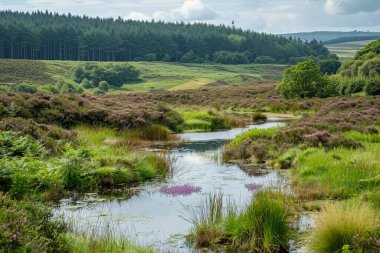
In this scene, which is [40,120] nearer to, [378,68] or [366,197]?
[366,197]

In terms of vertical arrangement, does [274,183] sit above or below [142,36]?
below

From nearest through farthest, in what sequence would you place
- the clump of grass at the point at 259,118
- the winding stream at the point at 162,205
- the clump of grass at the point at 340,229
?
the clump of grass at the point at 340,229 → the winding stream at the point at 162,205 → the clump of grass at the point at 259,118

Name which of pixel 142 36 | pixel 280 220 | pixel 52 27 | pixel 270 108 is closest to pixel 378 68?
pixel 270 108

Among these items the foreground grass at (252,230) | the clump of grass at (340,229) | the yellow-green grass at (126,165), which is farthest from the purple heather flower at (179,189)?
the clump of grass at (340,229)

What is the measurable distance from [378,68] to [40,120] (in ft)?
135

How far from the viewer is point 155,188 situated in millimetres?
16156

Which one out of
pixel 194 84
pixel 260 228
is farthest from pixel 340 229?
pixel 194 84

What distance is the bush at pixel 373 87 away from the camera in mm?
46469

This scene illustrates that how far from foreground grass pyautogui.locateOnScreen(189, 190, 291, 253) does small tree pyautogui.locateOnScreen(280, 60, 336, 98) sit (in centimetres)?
4885

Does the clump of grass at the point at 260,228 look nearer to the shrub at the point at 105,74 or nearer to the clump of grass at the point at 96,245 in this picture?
the clump of grass at the point at 96,245

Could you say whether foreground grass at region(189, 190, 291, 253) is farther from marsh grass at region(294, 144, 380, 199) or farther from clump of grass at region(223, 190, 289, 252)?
marsh grass at region(294, 144, 380, 199)

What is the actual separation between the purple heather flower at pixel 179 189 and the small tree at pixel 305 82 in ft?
145

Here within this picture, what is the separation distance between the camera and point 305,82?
59.8 m

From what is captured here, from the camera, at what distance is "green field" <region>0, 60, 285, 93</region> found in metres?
116
